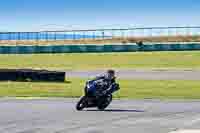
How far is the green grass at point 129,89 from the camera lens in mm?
28547

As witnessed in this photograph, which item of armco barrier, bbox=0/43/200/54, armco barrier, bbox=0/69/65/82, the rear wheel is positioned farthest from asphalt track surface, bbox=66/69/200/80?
armco barrier, bbox=0/43/200/54

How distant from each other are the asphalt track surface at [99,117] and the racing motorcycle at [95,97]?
0.83ft

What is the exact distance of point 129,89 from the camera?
1264 inches

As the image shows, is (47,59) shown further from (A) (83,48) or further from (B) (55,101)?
(B) (55,101)

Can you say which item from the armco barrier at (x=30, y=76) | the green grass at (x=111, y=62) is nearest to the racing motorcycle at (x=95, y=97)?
the armco barrier at (x=30, y=76)

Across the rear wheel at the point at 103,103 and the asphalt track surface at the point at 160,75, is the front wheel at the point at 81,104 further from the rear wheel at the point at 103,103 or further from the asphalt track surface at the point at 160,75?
the asphalt track surface at the point at 160,75

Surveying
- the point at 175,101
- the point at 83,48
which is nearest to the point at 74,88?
the point at 175,101

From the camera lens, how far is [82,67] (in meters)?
56.1

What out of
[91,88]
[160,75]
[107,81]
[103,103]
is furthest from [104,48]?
[91,88]

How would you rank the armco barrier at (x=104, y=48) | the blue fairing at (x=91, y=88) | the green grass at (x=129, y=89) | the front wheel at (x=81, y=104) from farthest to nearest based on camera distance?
the armco barrier at (x=104, y=48), the green grass at (x=129, y=89), the front wheel at (x=81, y=104), the blue fairing at (x=91, y=88)

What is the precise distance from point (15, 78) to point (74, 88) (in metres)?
5.15

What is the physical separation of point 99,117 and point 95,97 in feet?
6.85

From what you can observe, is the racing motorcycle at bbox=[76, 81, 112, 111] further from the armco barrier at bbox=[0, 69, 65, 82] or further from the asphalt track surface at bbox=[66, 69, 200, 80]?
the asphalt track surface at bbox=[66, 69, 200, 80]

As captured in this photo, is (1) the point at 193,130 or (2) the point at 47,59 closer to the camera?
(1) the point at 193,130
